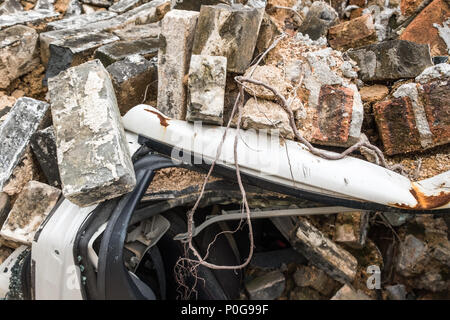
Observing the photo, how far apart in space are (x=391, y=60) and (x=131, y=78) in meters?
1.61

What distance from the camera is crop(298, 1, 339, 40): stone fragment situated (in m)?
2.26

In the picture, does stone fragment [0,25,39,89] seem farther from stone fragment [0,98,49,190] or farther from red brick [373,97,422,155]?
red brick [373,97,422,155]

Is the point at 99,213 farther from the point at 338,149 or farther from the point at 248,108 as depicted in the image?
the point at 338,149

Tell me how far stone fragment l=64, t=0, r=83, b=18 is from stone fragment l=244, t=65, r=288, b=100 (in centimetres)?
200

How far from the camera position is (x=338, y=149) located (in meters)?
1.91

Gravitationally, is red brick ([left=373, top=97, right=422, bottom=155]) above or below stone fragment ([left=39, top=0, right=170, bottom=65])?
below

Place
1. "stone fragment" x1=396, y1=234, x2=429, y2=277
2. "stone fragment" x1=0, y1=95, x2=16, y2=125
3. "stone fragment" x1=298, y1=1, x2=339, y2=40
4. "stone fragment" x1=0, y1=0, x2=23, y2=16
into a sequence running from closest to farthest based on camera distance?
"stone fragment" x1=0, y1=95, x2=16, y2=125 → "stone fragment" x1=298, y1=1, x2=339, y2=40 → "stone fragment" x1=396, y1=234, x2=429, y2=277 → "stone fragment" x1=0, y1=0, x2=23, y2=16

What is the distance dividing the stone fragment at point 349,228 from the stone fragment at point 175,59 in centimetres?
133

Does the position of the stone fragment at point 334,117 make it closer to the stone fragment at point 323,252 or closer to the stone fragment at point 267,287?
the stone fragment at point 323,252

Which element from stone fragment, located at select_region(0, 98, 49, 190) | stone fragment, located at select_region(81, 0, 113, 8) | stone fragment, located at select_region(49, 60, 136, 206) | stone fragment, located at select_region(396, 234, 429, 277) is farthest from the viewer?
stone fragment, located at select_region(81, 0, 113, 8)

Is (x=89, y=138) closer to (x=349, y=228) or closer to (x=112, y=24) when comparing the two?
(x=112, y=24)

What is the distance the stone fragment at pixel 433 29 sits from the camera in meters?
2.19

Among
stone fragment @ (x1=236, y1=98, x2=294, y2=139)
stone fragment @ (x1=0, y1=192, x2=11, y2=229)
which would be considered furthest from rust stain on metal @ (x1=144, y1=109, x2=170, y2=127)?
stone fragment @ (x1=0, y1=192, x2=11, y2=229)

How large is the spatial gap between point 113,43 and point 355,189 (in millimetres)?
1897
